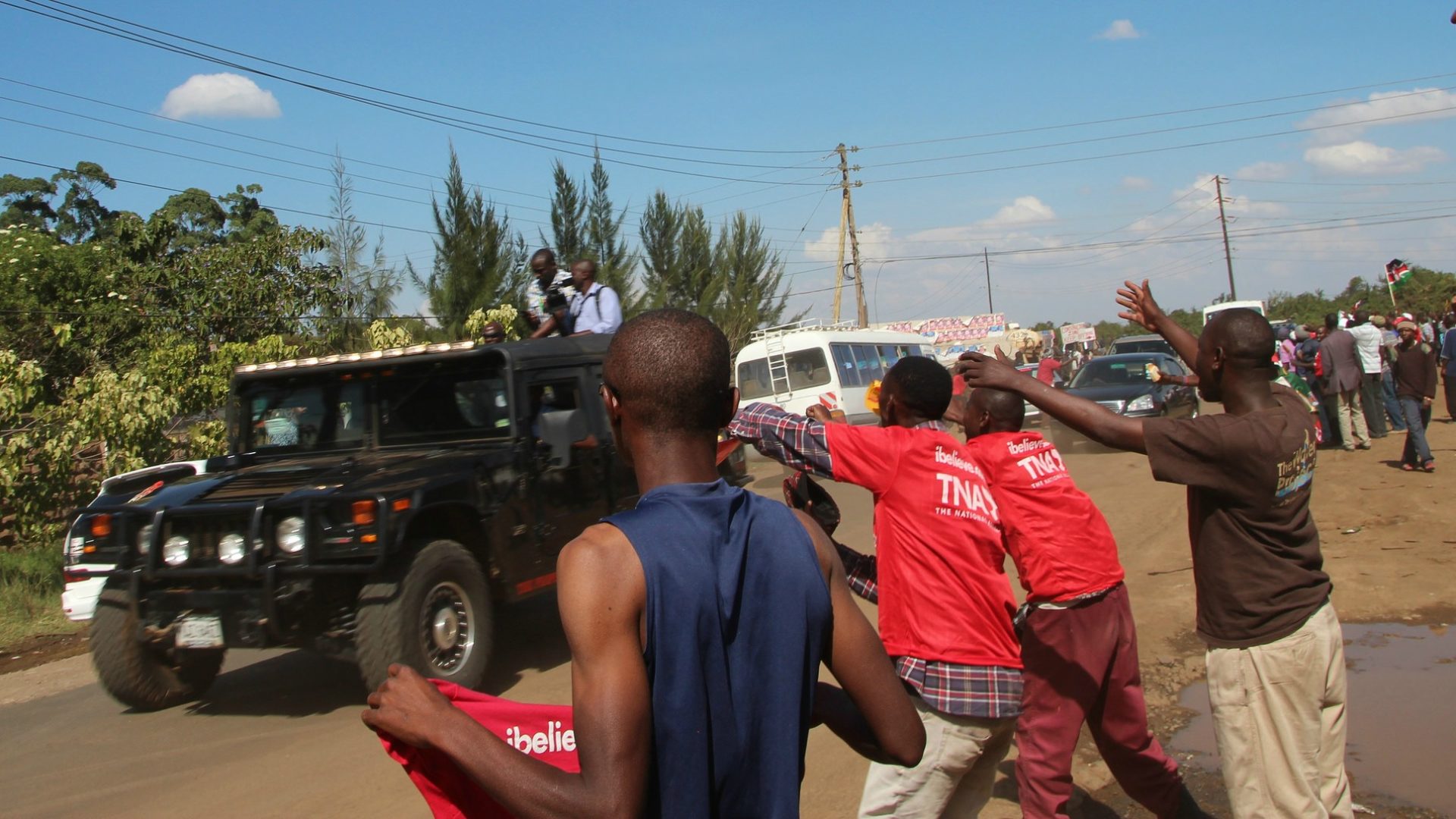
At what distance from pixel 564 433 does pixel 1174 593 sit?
14.5 feet

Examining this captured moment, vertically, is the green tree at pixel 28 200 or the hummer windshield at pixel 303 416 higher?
the green tree at pixel 28 200

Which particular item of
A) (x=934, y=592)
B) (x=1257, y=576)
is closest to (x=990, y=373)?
(x=934, y=592)

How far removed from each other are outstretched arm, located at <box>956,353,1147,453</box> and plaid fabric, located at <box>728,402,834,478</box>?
0.49 meters

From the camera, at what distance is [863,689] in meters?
1.90

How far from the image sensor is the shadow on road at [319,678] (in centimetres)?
674

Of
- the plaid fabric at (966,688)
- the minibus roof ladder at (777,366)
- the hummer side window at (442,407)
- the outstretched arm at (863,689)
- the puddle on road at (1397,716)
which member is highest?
the minibus roof ladder at (777,366)

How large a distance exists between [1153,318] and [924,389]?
3.59 ft

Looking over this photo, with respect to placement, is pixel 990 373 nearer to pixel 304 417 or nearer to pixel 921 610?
pixel 921 610

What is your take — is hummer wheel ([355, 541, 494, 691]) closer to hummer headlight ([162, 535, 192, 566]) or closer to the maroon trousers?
hummer headlight ([162, 535, 192, 566])

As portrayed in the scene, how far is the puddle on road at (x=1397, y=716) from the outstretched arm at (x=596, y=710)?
390 centimetres

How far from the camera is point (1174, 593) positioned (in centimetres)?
788

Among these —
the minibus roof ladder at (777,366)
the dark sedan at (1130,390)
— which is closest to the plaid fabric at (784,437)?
the dark sedan at (1130,390)

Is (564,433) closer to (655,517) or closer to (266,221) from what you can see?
(655,517)

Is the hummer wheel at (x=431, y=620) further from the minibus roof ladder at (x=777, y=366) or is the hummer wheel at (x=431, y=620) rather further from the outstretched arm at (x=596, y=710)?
the minibus roof ladder at (x=777, y=366)
